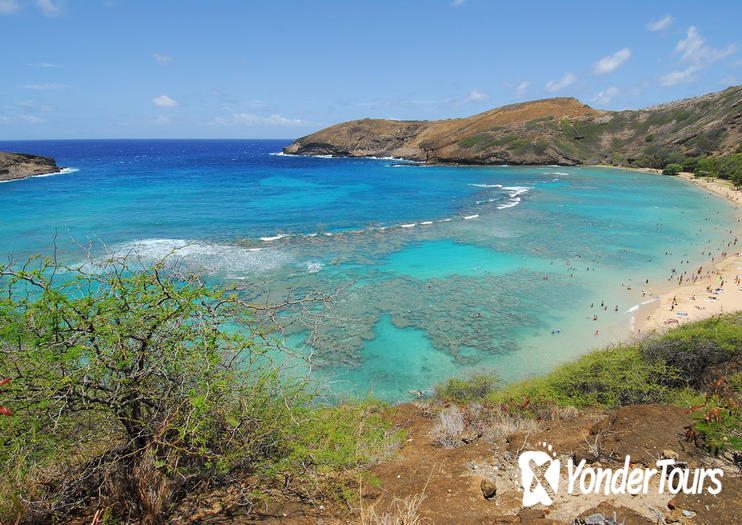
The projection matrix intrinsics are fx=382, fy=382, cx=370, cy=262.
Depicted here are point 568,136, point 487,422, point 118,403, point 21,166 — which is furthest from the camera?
point 568,136

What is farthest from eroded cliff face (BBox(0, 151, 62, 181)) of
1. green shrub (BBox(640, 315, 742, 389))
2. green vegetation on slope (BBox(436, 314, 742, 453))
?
green shrub (BBox(640, 315, 742, 389))

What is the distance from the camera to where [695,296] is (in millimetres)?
18688

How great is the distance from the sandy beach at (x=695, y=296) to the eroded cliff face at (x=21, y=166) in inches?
3450

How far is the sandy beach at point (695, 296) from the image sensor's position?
16359mm

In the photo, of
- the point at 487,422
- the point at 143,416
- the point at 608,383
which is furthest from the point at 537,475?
the point at 143,416

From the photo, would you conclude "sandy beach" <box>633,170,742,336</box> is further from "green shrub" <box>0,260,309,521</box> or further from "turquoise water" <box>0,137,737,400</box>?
"green shrub" <box>0,260,309,521</box>

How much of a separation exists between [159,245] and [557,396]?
27.0 meters

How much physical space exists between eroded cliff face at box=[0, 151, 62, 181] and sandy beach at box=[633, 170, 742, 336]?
87631 millimetres

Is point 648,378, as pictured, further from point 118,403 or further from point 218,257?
point 218,257

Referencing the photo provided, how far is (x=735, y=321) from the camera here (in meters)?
10.0

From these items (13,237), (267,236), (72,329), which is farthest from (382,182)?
(72,329)

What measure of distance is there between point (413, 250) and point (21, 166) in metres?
76.2

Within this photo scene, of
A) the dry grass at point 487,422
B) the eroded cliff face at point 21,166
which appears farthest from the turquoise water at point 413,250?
the eroded cliff face at point 21,166

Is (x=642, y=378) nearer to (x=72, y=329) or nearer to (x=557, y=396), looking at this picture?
(x=557, y=396)
